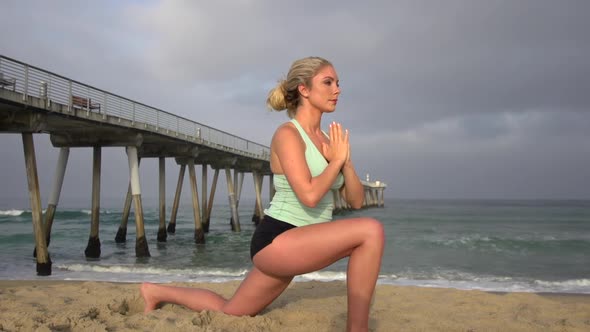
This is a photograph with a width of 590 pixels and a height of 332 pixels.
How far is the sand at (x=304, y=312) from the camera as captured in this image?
3.07 metres

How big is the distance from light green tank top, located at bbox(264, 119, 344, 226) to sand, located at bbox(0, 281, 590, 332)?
2.85ft

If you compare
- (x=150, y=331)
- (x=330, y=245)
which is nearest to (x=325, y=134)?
(x=330, y=245)

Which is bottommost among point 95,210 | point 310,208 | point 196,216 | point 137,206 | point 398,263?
point 398,263

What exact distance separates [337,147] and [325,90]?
0.42 m

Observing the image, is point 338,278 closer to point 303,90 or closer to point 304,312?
point 304,312

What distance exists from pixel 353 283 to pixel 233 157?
22.6 metres

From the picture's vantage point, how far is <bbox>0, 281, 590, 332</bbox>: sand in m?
3.07

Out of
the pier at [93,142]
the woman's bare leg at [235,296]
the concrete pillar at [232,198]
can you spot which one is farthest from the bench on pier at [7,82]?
the concrete pillar at [232,198]

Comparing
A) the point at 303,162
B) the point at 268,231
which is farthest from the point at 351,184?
the point at 268,231

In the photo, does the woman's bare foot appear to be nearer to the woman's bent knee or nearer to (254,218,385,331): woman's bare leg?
(254,218,385,331): woman's bare leg

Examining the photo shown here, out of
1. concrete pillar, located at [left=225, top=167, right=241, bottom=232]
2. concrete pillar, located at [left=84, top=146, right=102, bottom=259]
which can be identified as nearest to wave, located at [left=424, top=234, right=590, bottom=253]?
concrete pillar, located at [left=225, top=167, right=241, bottom=232]

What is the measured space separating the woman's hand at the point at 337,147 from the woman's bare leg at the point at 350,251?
0.34 meters

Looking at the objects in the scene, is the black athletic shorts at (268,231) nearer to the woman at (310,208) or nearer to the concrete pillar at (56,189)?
the woman at (310,208)

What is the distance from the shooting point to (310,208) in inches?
103
